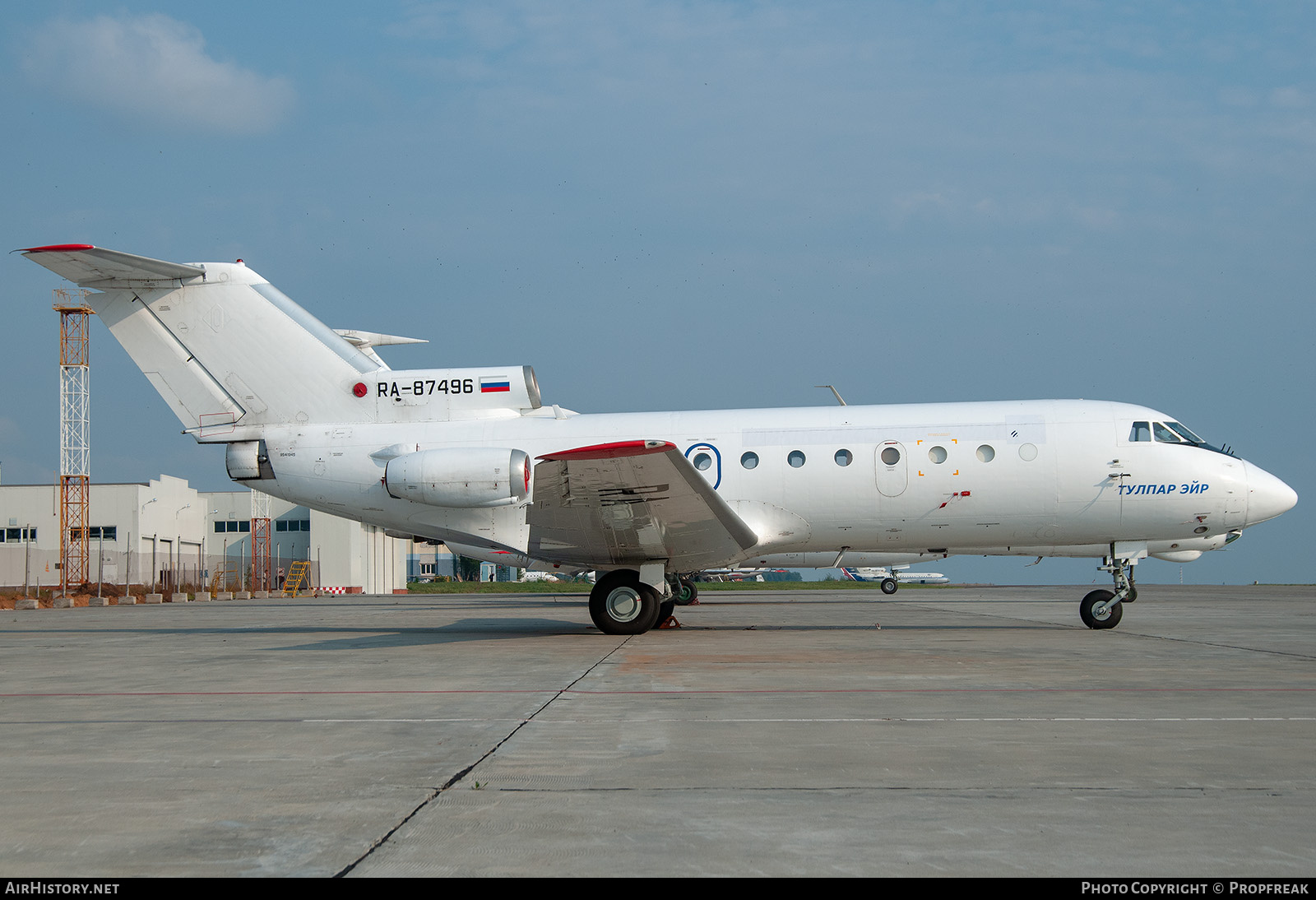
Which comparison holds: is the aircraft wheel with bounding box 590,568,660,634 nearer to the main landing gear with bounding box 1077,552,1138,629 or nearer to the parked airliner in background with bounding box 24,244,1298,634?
the parked airliner in background with bounding box 24,244,1298,634

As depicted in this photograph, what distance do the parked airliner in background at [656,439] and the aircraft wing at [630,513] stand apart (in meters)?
0.07

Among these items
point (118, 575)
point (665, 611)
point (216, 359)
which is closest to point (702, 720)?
point (665, 611)

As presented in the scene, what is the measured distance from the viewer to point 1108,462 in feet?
50.0

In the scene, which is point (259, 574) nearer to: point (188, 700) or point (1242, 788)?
point (188, 700)

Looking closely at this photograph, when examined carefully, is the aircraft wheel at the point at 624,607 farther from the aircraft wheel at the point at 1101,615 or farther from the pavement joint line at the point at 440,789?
the aircraft wheel at the point at 1101,615

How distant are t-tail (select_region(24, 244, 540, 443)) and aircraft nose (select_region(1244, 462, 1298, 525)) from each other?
461 inches

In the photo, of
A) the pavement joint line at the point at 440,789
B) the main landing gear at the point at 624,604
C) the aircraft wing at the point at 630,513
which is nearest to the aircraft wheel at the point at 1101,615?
the aircraft wing at the point at 630,513

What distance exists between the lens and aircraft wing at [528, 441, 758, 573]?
12867 mm

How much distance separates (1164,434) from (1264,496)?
1.72 meters

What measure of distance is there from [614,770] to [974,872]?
2343 millimetres

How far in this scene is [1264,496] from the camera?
1527 cm

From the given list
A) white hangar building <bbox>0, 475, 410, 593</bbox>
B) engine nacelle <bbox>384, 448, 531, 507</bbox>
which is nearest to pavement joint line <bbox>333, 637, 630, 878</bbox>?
engine nacelle <bbox>384, 448, 531, 507</bbox>

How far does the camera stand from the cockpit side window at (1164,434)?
15383 mm

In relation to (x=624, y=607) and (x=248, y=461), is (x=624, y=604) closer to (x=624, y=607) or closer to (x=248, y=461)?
(x=624, y=607)
